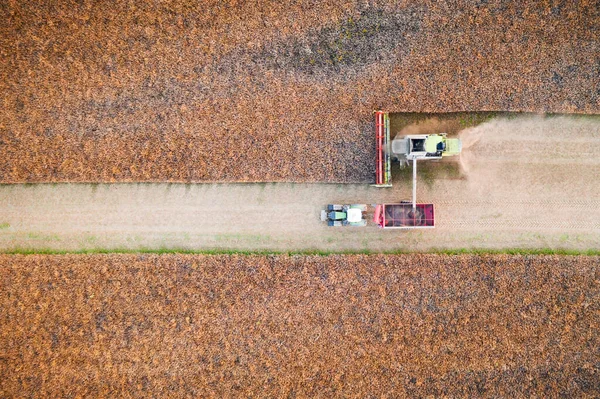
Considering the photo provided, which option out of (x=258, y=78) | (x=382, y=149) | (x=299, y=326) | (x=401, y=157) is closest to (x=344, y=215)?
(x=382, y=149)

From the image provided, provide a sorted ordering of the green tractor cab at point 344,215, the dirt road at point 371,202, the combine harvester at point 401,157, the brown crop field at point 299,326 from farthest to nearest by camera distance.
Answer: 1. the dirt road at point 371,202
2. the brown crop field at point 299,326
3. the green tractor cab at point 344,215
4. the combine harvester at point 401,157

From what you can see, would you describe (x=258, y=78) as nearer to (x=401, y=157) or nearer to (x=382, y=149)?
(x=382, y=149)

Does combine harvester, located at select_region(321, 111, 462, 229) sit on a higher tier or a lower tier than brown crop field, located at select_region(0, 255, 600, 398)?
higher

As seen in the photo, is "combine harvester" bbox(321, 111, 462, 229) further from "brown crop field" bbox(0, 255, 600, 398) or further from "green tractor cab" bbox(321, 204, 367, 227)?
"brown crop field" bbox(0, 255, 600, 398)

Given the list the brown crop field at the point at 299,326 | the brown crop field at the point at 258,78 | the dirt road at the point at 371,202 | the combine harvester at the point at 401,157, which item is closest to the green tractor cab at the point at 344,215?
the combine harvester at the point at 401,157

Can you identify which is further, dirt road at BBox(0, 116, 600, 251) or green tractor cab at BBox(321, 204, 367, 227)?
dirt road at BBox(0, 116, 600, 251)

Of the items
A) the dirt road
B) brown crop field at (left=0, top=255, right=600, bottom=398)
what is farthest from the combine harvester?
brown crop field at (left=0, top=255, right=600, bottom=398)

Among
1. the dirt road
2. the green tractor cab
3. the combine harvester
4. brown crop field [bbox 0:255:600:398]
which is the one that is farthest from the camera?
the dirt road

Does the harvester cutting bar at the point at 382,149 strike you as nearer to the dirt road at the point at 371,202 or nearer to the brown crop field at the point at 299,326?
the dirt road at the point at 371,202
